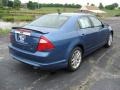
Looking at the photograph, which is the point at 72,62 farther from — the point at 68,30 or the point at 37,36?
the point at 37,36

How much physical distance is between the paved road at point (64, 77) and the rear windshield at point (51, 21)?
49.1 inches

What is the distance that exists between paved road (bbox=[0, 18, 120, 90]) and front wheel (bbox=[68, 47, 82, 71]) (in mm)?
148

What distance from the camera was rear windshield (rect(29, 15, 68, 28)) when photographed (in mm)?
5617

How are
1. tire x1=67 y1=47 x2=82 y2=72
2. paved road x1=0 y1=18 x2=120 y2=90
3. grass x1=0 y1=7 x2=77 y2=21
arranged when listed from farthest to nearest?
grass x1=0 y1=7 x2=77 y2=21, tire x1=67 y1=47 x2=82 y2=72, paved road x1=0 y1=18 x2=120 y2=90

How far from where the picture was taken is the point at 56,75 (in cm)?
539

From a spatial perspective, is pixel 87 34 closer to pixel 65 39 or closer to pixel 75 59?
pixel 75 59

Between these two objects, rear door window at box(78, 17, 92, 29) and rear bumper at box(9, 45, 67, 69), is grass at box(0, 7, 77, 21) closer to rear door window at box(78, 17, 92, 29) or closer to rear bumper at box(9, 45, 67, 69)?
rear door window at box(78, 17, 92, 29)

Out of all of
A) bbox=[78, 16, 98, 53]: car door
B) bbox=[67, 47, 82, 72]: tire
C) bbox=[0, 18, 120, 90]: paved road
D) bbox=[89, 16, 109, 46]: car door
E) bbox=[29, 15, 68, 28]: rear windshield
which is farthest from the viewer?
bbox=[89, 16, 109, 46]: car door

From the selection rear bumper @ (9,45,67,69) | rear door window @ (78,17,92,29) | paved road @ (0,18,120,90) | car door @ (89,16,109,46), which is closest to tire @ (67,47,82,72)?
paved road @ (0,18,120,90)

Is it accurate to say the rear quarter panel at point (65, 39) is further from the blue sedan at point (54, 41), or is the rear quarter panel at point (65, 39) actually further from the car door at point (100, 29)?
the car door at point (100, 29)

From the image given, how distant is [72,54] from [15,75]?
5.11 feet

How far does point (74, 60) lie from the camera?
18.5 feet

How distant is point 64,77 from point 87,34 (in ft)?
5.04

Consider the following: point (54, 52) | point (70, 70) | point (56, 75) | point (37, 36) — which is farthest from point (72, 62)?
point (37, 36)
